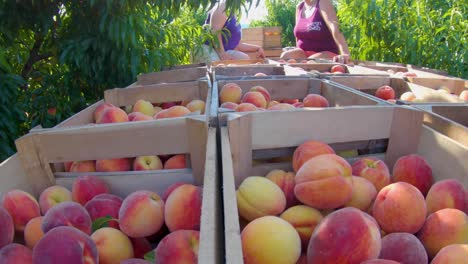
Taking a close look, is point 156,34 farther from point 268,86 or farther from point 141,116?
point 141,116

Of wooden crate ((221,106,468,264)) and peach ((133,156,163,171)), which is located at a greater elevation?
wooden crate ((221,106,468,264))

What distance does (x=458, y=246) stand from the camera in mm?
668

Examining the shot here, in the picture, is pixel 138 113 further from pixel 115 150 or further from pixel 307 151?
pixel 307 151

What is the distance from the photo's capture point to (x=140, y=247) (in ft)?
2.99

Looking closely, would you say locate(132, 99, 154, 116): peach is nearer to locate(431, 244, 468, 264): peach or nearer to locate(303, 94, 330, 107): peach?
locate(303, 94, 330, 107): peach

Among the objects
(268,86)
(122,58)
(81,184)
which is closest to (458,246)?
(81,184)

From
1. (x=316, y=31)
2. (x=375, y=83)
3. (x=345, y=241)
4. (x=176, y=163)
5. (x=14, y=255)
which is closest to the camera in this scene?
(x=345, y=241)

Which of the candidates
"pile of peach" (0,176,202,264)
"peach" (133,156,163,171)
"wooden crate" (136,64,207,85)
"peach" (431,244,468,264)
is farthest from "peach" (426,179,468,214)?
"wooden crate" (136,64,207,85)

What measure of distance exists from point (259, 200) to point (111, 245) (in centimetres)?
36

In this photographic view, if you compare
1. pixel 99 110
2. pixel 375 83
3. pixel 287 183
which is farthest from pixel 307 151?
pixel 375 83

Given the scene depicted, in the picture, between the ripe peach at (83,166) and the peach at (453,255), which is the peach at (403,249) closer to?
the peach at (453,255)

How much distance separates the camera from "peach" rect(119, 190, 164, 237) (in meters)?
0.87

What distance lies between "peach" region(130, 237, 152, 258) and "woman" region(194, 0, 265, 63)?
8.62ft

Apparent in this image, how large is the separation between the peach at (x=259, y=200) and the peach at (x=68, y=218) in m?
0.38
